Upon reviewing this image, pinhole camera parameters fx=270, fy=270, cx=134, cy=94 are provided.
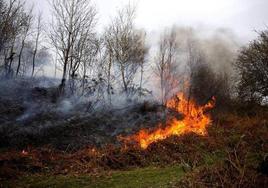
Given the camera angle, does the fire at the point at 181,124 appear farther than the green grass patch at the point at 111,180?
Yes

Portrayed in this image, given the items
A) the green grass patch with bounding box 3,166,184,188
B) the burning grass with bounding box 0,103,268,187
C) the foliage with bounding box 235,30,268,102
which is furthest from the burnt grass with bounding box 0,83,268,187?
the foliage with bounding box 235,30,268,102

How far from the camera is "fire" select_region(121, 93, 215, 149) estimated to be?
61.0 ft

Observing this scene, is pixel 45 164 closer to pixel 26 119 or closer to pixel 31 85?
pixel 26 119

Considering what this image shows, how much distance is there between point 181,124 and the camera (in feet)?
72.8

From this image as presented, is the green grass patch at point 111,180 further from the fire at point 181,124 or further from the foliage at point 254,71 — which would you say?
the foliage at point 254,71

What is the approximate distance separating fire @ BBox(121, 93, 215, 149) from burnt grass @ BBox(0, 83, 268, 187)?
78 cm

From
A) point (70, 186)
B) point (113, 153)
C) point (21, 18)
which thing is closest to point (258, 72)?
point (113, 153)

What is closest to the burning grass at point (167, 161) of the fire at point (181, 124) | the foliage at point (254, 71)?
the fire at point (181, 124)

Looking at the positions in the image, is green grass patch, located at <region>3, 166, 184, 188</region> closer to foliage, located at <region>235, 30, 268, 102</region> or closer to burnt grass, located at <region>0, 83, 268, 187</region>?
burnt grass, located at <region>0, 83, 268, 187</region>

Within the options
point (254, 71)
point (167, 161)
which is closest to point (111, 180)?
point (167, 161)

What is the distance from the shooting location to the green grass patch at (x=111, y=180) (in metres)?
10.8

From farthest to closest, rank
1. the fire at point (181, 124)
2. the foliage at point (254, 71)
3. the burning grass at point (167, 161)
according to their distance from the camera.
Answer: the foliage at point (254, 71) < the fire at point (181, 124) < the burning grass at point (167, 161)

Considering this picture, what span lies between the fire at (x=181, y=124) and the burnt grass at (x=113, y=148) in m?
0.78

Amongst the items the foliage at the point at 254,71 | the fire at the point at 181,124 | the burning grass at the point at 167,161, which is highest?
the foliage at the point at 254,71
